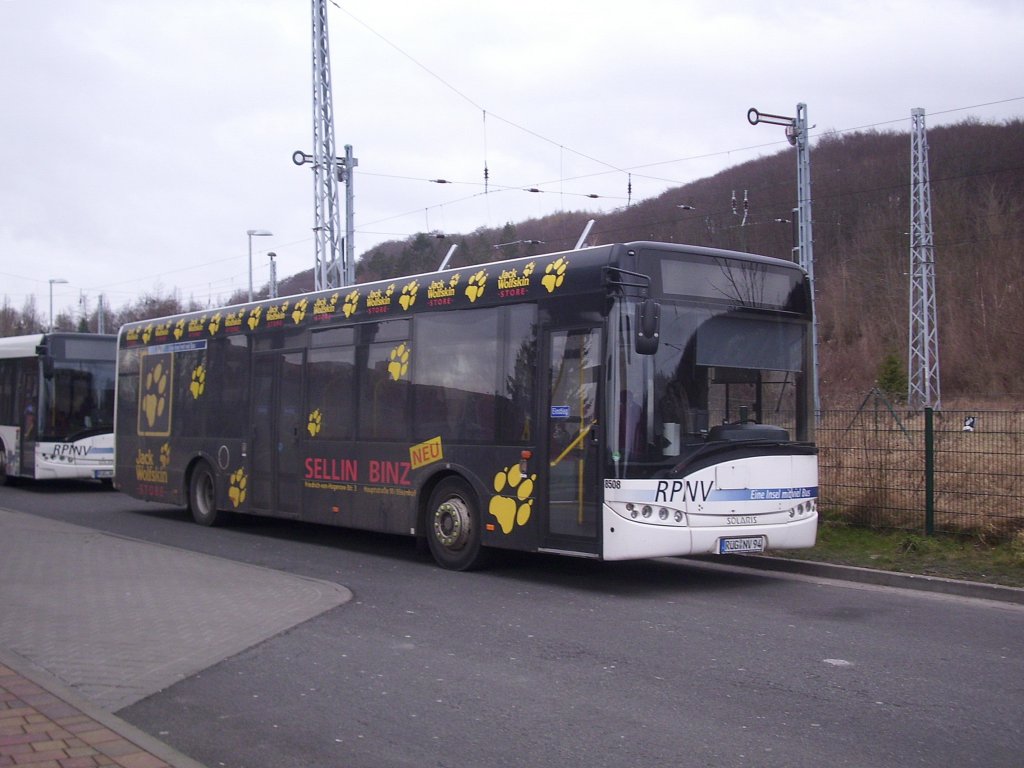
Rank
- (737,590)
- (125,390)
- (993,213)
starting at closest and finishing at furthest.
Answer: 1. (737,590)
2. (125,390)
3. (993,213)

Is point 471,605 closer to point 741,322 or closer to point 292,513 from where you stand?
point 741,322

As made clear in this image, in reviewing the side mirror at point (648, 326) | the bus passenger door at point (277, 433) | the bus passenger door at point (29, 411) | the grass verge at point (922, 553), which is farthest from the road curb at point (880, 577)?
the bus passenger door at point (29, 411)

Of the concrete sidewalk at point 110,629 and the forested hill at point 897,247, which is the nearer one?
the concrete sidewalk at point 110,629

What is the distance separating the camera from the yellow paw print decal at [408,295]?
41.3ft

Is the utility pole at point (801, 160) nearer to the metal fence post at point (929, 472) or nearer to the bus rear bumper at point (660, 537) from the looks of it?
the metal fence post at point (929, 472)

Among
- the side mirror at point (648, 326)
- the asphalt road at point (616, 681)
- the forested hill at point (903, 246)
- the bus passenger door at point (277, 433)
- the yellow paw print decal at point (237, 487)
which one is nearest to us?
the asphalt road at point (616, 681)

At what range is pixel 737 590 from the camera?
10.7 m

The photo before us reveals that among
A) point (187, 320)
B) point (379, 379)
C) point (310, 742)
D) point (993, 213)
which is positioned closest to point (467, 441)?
point (379, 379)

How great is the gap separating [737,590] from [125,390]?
12.1 meters

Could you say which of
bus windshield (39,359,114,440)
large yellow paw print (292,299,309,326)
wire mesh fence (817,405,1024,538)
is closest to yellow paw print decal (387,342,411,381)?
large yellow paw print (292,299,309,326)

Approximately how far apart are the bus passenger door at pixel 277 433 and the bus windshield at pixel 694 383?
5753 millimetres

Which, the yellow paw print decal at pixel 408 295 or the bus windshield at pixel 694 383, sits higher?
the yellow paw print decal at pixel 408 295

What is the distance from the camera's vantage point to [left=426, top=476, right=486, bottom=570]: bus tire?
37.9 ft

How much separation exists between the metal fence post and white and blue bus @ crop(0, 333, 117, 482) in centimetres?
1645
